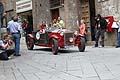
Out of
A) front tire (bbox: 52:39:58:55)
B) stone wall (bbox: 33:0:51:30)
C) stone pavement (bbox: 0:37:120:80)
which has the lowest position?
stone pavement (bbox: 0:37:120:80)

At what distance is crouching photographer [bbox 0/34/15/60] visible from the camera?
17.1m

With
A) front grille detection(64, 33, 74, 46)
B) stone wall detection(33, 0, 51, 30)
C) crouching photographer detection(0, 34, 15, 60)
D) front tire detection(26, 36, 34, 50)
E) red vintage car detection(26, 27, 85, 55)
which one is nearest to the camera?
crouching photographer detection(0, 34, 15, 60)

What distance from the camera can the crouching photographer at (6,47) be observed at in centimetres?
1712

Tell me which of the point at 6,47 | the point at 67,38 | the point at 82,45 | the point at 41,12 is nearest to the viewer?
the point at 6,47

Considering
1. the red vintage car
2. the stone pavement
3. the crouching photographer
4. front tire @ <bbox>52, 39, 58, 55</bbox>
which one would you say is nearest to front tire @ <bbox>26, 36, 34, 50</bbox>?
the red vintage car

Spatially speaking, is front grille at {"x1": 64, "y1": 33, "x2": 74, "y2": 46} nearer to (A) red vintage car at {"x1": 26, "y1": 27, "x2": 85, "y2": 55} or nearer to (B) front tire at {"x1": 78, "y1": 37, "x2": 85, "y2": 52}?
(A) red vintage car at {"x1": 26, "y1": 27, "x2": 85, "y2": 55}

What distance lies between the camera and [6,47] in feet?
58.9

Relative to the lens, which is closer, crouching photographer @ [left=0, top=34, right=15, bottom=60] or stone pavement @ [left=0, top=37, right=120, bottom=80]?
stone pavement @ [left=0, top=37, right=120, bottom=80]

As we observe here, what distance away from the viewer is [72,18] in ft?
92.0

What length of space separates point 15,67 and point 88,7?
44.5 ft

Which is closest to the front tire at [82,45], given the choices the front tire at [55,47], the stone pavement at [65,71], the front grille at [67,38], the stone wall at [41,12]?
the front grille at [67,38]

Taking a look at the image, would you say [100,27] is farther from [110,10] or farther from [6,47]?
[6,47]

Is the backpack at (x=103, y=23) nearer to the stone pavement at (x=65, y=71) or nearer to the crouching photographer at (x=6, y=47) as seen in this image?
the crouching photographer at (x=6, y=47)

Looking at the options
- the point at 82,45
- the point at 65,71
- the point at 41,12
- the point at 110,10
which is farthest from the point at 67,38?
the point at 41,12
